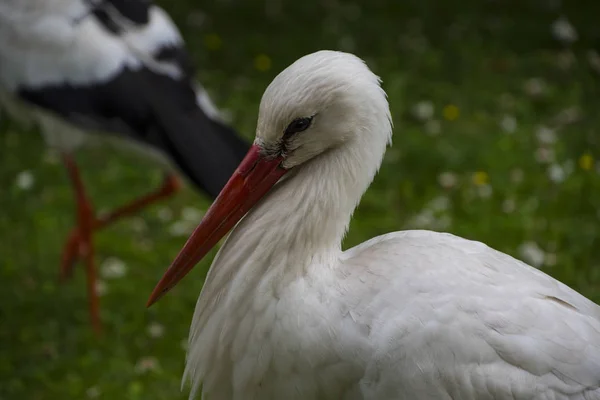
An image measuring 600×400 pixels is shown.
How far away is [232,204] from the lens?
265cm

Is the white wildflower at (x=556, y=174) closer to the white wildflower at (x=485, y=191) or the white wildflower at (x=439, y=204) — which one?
the white wildflower at (x=485, y=191)

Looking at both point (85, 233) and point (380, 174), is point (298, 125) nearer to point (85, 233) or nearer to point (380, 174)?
point (85, 233)

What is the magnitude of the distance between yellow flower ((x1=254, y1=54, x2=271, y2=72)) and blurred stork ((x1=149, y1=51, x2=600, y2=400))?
3.95 metres

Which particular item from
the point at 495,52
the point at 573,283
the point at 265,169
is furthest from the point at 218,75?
the point at 265,169

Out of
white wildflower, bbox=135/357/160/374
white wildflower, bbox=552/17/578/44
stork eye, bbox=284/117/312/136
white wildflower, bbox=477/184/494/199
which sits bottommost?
white wildflower, bbox=135/357/160/374

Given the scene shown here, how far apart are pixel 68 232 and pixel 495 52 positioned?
3.13 metres

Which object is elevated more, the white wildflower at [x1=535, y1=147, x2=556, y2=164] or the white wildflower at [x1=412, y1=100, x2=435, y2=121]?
the white wildflower at [x1=535, y1=147, x2=556, y2=164]

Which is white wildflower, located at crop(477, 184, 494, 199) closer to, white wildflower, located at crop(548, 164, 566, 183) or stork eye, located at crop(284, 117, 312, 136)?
white wildflower, located at crop(548, 164, 566, 183)

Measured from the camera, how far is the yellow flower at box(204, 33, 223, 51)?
6.92 meters

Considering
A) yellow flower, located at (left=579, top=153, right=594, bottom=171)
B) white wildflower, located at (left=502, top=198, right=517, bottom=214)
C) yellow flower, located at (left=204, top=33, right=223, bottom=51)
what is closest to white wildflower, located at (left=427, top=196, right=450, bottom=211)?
white wildflower, located at (left=502, top=198, right=517, bottom=214)

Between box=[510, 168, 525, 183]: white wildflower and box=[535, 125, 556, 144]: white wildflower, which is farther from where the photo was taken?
box=[535, 125, 556, 144]: white wildflower

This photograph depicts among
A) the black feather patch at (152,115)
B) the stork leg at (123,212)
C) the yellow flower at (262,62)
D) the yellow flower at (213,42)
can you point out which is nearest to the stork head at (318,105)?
the black feather patch at (152,115)

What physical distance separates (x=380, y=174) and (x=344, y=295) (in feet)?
9.66

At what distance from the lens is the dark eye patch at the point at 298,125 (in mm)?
2500
